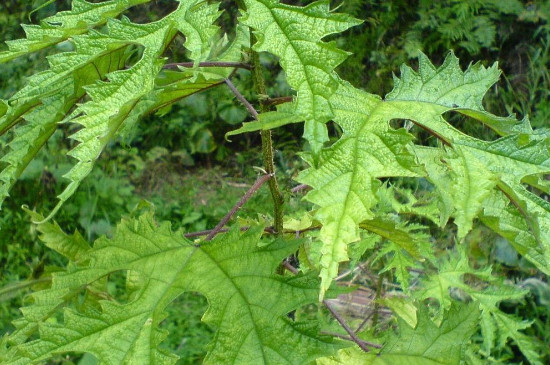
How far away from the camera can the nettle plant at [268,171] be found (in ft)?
1.97

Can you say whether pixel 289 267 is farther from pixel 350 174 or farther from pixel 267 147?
pixel 350 174

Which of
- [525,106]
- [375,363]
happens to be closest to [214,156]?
[525,106]

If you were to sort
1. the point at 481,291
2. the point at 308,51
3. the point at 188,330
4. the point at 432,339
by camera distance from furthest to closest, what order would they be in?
1. the point at 188,330
2. the point at 481,291
3. the point at 432,339
4. the point at 308,51

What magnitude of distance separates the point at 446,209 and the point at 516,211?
133 mm

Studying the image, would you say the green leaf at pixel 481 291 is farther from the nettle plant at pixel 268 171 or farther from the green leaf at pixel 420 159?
the green leaf at pixel 420 159

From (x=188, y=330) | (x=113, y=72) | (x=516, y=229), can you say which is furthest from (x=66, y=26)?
(x=188, y=330)

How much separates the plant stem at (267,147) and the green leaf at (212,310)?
0.49ft

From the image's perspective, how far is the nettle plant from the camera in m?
0.60

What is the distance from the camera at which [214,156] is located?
3.58 m

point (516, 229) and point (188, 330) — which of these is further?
point (188, 330)

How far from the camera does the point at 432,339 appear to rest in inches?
33.7

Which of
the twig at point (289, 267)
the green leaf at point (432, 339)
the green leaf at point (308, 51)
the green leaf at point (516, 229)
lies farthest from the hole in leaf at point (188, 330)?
the green leaf at point (308, 51)

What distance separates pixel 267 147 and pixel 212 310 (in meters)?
0.26

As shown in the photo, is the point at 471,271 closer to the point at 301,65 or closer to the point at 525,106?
the point at 301,65
